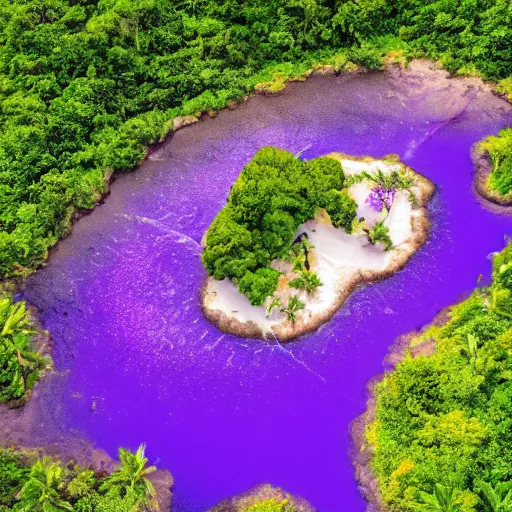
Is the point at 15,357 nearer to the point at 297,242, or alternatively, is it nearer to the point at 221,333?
the point at 221,333

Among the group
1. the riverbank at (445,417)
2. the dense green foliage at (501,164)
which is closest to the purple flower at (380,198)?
the dense green foliage at (501,164)

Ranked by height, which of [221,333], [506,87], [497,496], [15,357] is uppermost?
[506,87]

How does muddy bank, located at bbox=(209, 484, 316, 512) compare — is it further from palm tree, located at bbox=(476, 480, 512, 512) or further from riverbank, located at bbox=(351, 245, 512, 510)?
palm tree, located at bbox=(476, 480, 512, 512)

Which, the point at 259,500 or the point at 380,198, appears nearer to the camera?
the point at 259,500

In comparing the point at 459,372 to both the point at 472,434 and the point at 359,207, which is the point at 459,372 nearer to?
the point at 472,434

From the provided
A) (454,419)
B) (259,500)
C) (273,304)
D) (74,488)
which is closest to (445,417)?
(454,419)

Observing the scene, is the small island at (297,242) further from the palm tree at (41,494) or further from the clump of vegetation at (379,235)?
the palm tree at (41,494)

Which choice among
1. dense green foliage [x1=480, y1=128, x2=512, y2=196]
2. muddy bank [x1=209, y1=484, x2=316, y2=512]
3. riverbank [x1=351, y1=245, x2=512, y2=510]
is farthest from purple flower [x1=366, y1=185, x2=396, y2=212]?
muddy bank [x1=209, y1=484, x2=316, y2=512]
